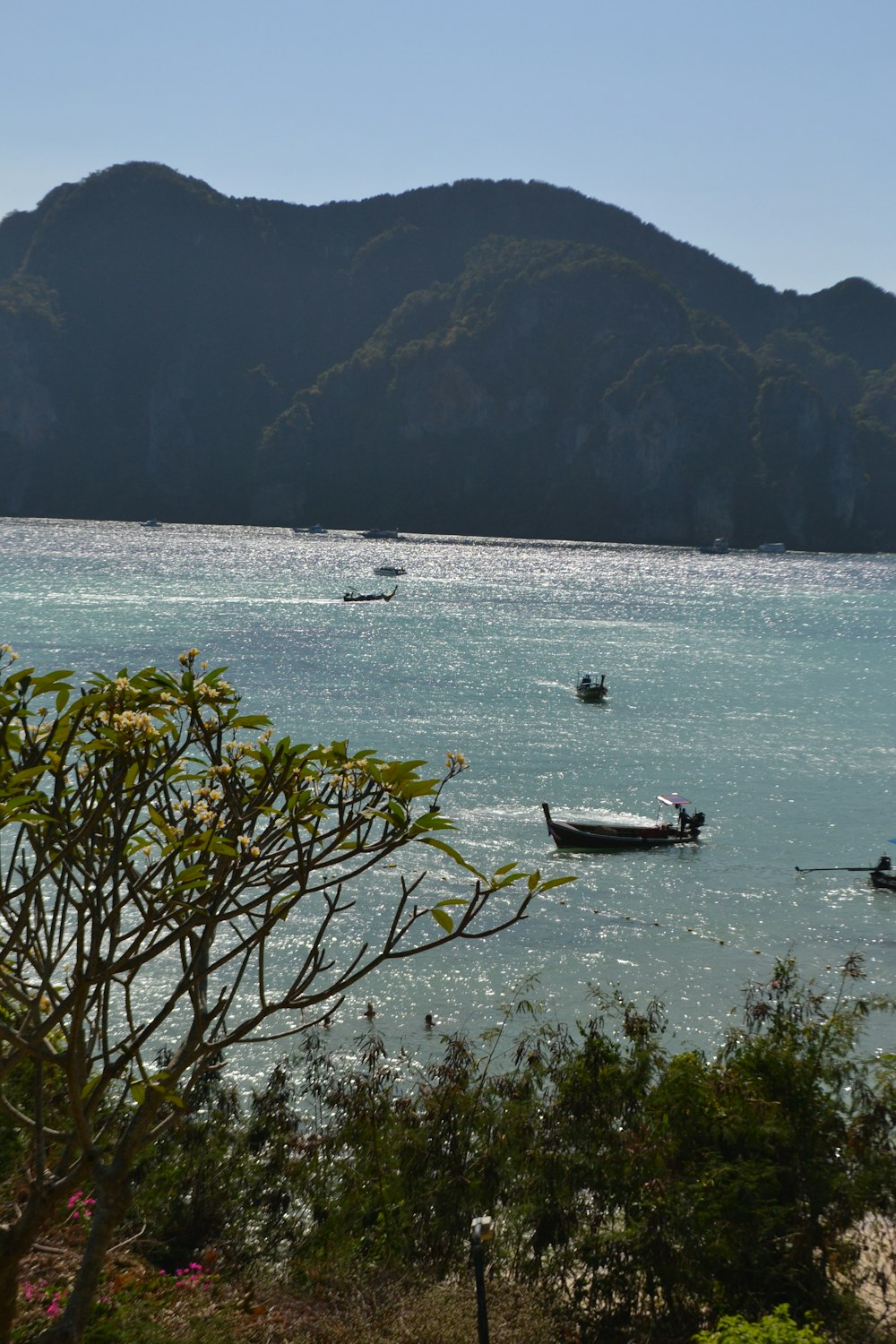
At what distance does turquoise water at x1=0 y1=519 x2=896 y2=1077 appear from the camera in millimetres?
25922

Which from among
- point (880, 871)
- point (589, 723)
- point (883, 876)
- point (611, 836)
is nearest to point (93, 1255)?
point (883, 876)

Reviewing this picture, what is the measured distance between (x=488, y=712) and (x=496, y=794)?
15716 mm

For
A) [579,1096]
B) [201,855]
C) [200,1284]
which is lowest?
[200,1284]

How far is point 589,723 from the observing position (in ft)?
182

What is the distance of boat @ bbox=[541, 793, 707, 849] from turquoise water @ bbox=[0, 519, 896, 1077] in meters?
0.62

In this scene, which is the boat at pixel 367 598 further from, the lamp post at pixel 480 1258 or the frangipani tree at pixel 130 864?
the frangipani tree at pixel 130 864

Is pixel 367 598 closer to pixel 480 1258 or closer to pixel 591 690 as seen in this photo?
pixel 591 690

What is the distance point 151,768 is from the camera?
25.6ft

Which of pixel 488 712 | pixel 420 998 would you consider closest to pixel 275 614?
pixel 488 712

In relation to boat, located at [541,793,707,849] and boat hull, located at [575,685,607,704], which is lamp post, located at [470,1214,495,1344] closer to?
boat, located at [541,793,707,849]

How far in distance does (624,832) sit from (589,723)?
1962 centimetres

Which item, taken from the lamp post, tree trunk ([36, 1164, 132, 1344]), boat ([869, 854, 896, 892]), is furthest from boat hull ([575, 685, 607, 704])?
tree trunk ([36, 1164, 132, 1344])

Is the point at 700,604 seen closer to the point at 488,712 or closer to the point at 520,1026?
the point at 488,712

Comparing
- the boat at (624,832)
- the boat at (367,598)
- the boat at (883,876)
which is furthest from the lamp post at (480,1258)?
the boat at (367,598)
